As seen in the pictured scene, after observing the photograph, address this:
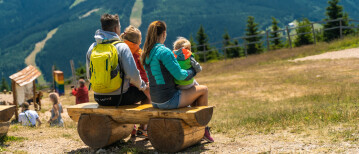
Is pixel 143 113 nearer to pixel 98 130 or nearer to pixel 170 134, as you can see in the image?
pixel 170 134

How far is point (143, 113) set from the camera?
5004 millimetres

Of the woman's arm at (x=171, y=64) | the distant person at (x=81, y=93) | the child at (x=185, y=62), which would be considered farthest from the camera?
the distant person at (x=81, y=93)

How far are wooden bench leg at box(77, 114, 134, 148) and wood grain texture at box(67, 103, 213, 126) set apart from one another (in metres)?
0.08

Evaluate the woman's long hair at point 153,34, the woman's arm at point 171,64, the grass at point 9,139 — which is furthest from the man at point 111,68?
the grass at point 9,139

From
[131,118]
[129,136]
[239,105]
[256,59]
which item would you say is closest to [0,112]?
[129,136]

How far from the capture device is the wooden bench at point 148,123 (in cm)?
476

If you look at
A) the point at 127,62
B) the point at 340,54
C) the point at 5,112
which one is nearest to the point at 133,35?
the point at 127,62

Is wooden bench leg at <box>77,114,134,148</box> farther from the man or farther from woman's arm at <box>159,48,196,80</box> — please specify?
woman's arm at <box>159,48,196,80</box>

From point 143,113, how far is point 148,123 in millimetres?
142

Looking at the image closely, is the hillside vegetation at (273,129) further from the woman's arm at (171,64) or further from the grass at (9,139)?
the woman's arm at (171,64)

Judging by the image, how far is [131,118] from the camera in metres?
5.13

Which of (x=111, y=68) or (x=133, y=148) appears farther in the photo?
(x=133, y=148)

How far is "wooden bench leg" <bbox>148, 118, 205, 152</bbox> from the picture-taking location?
15.7 feet

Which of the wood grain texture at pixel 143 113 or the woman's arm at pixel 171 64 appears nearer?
the wood grain texture at pixel 143 113
